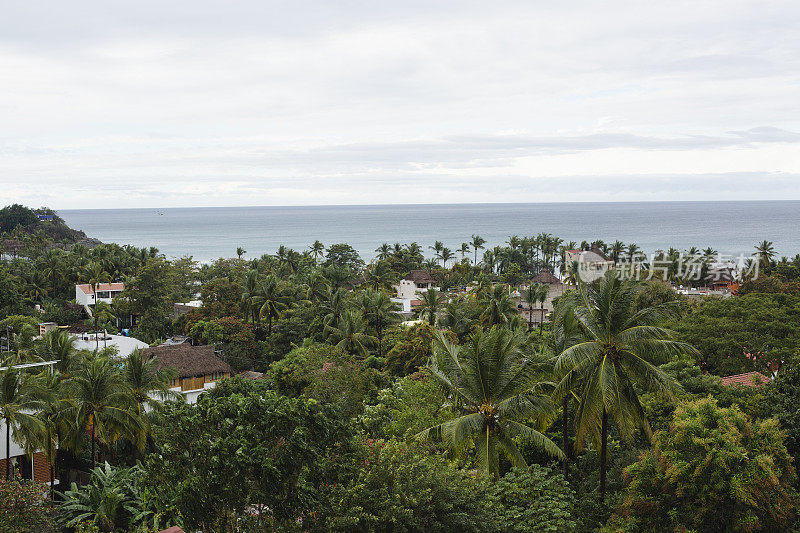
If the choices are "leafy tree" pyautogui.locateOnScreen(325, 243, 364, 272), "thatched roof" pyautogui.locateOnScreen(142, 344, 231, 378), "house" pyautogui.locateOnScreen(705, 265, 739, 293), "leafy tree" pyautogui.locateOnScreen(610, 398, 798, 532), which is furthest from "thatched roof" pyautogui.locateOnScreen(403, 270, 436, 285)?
"leafy tree" pyautogui.locateOnScreen(610, 398, 798, 532)

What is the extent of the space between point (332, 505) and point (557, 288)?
2213 inches

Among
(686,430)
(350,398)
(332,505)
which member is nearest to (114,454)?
(350,398)

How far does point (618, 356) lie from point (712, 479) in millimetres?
3400

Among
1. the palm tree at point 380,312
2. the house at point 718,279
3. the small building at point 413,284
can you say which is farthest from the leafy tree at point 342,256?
the house at point 718,279

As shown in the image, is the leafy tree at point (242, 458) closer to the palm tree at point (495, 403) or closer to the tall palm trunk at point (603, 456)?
the palm tree at point (495, 403)

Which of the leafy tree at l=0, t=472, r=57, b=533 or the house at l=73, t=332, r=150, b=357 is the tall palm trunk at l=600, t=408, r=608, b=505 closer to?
the leafy tree at l=0, t=472, r=57, b=533

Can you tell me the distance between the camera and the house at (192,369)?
34625 mm

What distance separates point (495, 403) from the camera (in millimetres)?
17281

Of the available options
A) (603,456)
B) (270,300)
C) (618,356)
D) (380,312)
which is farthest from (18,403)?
(380,312)

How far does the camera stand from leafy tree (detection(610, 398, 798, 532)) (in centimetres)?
1305

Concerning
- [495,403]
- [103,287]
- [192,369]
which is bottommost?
[192,369]

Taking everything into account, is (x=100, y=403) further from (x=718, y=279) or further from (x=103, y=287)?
(x=718, y=279)

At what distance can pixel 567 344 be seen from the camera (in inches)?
679

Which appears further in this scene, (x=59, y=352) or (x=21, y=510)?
(x=59, y=352)
